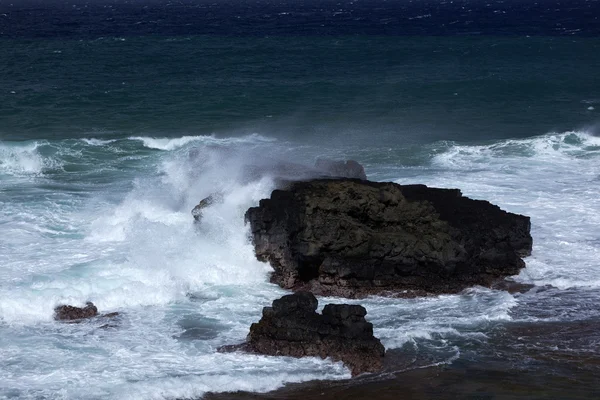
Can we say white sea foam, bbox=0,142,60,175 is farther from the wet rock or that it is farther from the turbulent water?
the wet rock

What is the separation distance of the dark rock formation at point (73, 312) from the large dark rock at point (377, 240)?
4.52 m

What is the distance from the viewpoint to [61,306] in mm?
21719

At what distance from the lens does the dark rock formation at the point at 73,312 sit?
21.4m

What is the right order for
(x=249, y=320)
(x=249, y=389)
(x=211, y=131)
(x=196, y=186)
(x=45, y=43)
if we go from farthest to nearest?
(x=45, y=43)
(x=211, y=131)
(x=196, y=186)
(x=249, y=320)
(x=249, y=389)

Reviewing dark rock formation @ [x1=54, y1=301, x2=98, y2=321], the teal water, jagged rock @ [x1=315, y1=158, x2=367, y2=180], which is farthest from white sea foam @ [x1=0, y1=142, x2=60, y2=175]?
dark rock formation @ [x1=54, y1=301, x2=98, y2=321]

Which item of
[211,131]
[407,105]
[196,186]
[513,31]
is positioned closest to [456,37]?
[513,31]

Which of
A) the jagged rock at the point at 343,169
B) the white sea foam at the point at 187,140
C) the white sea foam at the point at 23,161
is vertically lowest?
the jagged rock at the point at 343,169

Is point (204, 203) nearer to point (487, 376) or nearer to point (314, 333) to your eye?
point (314, 333)

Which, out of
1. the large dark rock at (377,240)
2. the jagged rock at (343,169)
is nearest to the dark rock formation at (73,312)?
the large dark rock at (377,240)

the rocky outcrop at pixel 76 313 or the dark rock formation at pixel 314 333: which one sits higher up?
the rocky outcrop at pixel 76 313

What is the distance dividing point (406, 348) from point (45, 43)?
5401cm

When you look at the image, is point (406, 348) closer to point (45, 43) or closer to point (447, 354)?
point (447, 354)

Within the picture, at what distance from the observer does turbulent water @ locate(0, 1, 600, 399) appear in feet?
63.9

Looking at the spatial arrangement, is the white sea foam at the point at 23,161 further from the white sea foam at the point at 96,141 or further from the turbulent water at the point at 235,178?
the white sea foam at the point at 96,141
